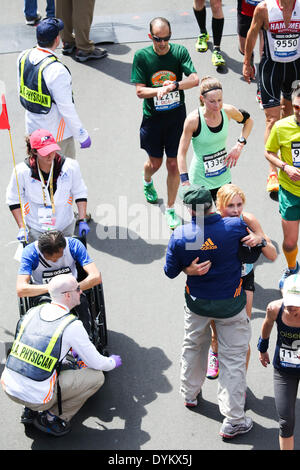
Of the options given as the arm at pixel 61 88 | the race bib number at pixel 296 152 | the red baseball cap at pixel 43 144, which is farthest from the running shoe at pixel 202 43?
the red baseball cap at pixel 43 144

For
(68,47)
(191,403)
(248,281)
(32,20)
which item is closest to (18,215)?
(248,281)

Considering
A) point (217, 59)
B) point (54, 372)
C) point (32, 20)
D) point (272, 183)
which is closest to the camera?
point (54, 372)

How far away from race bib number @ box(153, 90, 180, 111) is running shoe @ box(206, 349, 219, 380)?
8.14 feet

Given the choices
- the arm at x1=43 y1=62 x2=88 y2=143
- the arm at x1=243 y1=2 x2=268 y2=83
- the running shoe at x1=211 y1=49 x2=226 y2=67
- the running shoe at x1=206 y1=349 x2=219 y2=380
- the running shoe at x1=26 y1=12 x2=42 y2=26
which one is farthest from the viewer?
the running shoe at x1=26 y1=12 x2=42 y2=26

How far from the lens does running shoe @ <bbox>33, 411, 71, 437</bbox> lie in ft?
17.2

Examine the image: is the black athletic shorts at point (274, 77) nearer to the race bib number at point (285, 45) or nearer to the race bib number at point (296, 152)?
the race bib number at point (285, 45)

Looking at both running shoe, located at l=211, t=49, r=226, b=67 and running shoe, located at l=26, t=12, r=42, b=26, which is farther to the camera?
A: running shoe, located at l=26, t=12, r=42, b=26

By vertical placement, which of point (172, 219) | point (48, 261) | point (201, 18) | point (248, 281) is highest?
point (201, 18)

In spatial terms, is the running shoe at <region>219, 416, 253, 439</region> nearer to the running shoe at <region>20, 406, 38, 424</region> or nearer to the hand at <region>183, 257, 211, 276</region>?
the hand at <region>183, 257, 211, 276</region>

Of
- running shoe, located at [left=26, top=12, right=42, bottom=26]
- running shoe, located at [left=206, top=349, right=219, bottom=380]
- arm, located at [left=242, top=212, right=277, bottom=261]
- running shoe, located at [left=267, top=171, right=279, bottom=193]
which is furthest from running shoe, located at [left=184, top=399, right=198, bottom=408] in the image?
running shoe, located at [left=26, top=12, right=42, bottom=26]

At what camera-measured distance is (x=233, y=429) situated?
5.19m

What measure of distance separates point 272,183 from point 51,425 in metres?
3.61

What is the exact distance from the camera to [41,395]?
16.3ft

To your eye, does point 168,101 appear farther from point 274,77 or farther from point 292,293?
point 292,293
